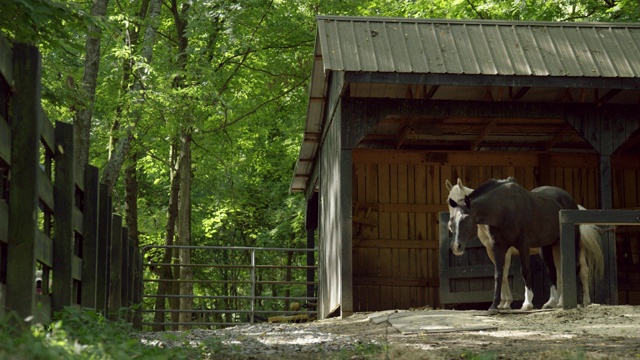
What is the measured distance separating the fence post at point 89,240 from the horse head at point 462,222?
214 inches

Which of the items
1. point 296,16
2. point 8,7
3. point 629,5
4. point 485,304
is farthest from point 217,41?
point 8,7

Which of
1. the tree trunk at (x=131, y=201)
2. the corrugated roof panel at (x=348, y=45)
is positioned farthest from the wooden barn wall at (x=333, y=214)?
the tree trunk at (x=131, y=201)

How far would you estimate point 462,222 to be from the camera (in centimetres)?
1248

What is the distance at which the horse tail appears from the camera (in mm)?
13375

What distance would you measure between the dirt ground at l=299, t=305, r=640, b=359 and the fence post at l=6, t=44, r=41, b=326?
8.25ft

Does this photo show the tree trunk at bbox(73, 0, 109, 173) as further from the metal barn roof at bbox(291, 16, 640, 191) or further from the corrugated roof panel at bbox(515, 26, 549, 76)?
the corrugated roof panel at bbox(515, 26, 549, 76)

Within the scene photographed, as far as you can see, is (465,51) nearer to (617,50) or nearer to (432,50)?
(432,50)

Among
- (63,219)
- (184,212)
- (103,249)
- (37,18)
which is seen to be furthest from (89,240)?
(184,212)

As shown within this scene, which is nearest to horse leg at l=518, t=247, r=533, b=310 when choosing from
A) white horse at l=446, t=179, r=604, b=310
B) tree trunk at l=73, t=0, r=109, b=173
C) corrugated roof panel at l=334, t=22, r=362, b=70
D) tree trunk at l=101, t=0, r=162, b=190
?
white horse at l=446, t=179, r=604, b=310

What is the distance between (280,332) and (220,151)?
18368mm

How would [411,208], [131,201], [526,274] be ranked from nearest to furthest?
[526,274]
[411,208]
[131,201]

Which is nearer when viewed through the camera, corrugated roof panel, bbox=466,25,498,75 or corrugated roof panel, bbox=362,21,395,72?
corrugated roof panel, bbox=362,21,395,72

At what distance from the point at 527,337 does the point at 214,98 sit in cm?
1644

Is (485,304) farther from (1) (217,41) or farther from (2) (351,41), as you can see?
(1) (217,41)
